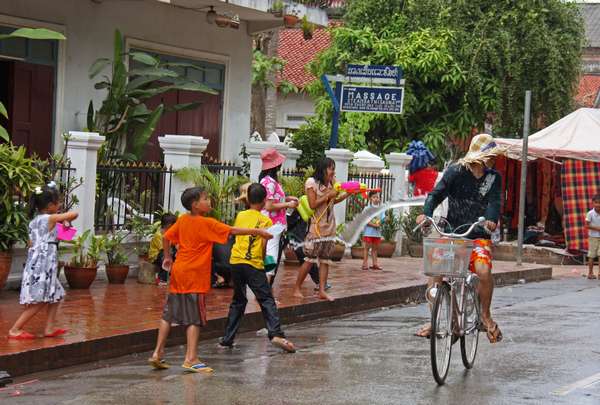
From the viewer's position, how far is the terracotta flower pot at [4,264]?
12086mm

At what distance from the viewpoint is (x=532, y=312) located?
570 inches

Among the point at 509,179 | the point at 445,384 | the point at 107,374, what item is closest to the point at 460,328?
the point at 445,384

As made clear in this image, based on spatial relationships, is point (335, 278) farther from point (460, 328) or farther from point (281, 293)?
point (460, 328)

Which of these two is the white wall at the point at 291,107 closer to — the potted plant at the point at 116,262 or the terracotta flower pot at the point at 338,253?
the terracotta flower pot at the point at 338,253

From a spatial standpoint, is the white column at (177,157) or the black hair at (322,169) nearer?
the black hair at (322,169)

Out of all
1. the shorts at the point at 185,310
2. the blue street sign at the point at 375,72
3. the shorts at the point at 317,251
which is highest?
the blue street sign at the point at 375,72

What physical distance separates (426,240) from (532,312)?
597cm

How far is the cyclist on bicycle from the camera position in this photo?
32.7ft

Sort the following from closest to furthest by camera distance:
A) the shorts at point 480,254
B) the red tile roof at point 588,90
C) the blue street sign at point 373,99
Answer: the shorts at point 480,254 < the blue street sign at point 373,99 < the red tile roof at point 588,90

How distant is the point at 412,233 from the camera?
2206 cm

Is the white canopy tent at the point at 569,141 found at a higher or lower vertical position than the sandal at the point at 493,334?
higher

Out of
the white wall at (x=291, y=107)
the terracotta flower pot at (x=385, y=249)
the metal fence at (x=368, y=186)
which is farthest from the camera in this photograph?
the white wall at (x=291, y=107)

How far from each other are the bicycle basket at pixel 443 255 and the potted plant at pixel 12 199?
5.13 metres

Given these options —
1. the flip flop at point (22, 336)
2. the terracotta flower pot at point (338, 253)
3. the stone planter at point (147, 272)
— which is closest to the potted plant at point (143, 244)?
the stone planter at point (147, 272)
